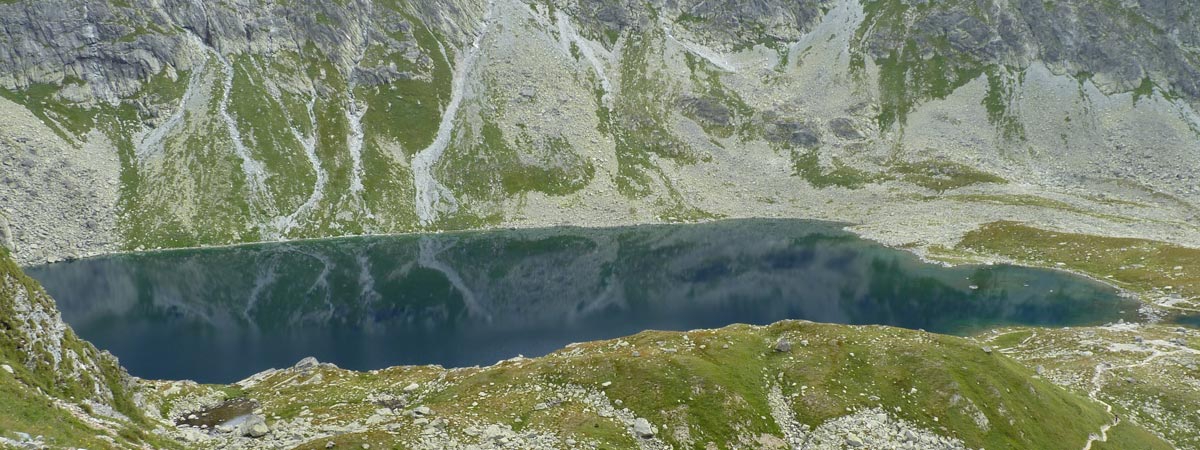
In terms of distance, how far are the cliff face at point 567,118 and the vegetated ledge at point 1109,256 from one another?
8.82m

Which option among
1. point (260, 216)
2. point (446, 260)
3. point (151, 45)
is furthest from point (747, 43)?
point (151, 45)

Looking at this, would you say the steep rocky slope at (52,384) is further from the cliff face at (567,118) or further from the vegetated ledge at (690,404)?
the cliff face at (567,118)

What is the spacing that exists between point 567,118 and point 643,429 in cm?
14060

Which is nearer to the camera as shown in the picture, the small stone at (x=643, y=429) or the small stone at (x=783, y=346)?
the small stone at (x=643, y=429)

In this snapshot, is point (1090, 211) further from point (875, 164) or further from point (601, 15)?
point (601, 15)

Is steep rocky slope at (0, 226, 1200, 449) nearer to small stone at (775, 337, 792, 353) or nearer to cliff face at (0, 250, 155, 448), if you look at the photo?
cliff face at (0, 250, 155, 448)

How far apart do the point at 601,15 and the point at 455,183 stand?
8531cm

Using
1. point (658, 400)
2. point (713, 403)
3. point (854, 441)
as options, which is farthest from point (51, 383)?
point (854, 441)

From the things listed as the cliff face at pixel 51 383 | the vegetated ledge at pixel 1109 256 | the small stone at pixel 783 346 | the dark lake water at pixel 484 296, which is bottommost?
the dark lake water at pixel 484 296

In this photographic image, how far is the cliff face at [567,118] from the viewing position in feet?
401

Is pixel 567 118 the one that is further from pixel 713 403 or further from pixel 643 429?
pixel 643 429

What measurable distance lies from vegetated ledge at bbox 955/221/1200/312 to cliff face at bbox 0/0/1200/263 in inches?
347

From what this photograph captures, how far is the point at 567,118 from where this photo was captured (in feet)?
531

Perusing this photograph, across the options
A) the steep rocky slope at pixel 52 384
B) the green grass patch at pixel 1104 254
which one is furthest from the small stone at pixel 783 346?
the green grass patch at pixel 1104 254
